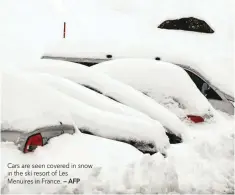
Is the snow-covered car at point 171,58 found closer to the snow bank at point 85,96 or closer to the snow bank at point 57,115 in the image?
the snow bank at point 85,96

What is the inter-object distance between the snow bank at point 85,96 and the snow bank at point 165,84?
1.83 metres

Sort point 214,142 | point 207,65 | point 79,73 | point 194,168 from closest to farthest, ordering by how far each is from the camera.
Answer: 1. point 194,168
2. point 214,142
3. point 79,73
4. point 207,65

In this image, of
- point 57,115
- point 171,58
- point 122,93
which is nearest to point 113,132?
point 57,115

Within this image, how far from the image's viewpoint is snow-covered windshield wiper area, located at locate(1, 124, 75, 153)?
407 centimetres

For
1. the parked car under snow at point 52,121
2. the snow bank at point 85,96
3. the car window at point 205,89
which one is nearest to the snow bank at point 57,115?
the parked car under snow at point 52,121

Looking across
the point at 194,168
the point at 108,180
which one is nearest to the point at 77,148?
the point at 108,180

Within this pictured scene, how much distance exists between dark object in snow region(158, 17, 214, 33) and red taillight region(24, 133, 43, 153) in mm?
15791

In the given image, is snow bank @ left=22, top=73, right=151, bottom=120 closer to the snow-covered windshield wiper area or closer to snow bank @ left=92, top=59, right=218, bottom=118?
the snow-covered windshield wiper area

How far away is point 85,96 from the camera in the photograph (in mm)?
5508

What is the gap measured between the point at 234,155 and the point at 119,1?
737 inches

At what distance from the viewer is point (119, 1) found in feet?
76.5

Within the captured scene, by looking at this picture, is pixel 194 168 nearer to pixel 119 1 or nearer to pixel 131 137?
pixel 131 137

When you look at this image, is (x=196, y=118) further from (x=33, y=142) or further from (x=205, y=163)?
(x=33, y=142)

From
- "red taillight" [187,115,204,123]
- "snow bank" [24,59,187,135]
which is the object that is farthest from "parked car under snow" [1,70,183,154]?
"red taillight" [187,115,204,123]
